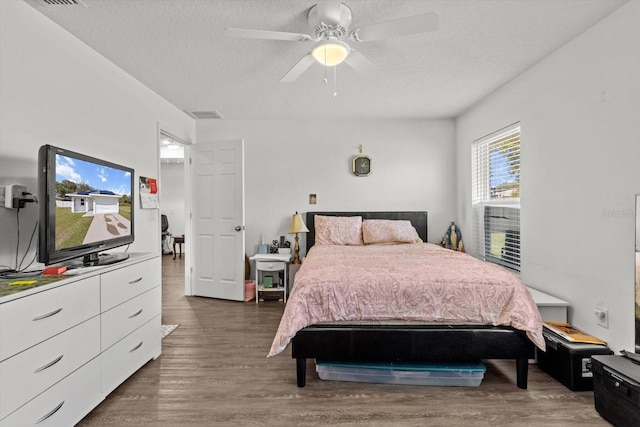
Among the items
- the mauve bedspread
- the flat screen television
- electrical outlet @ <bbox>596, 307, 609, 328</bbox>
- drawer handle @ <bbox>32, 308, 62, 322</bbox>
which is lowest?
electrical outlet @ <bbox>596, 307, 609, 328</bbox>

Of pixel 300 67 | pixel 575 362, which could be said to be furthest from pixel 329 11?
pixel 575 362

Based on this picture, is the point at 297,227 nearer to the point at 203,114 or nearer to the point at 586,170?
the point at 203,114

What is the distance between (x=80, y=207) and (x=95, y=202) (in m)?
0.15

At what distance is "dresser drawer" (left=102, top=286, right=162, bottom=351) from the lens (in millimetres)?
1885

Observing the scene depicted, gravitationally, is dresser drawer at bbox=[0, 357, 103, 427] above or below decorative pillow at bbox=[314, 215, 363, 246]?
below

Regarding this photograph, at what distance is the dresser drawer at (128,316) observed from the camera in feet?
6.18

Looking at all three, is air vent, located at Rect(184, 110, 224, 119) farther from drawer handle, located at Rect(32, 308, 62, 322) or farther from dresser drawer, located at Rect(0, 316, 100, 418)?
drawer handle, located at Rect(32, 308, 62, 322)

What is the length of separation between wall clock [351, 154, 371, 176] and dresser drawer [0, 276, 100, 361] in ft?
11.0

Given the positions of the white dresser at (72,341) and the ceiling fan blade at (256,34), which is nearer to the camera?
the white dresser at (72,341)

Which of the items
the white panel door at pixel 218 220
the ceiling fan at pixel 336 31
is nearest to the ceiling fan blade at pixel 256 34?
the ceiling fan at pixel 336 31

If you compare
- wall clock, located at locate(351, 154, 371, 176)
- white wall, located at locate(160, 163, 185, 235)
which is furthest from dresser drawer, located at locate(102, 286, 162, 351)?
white wall, located at locate(160, 163, 185, 235)

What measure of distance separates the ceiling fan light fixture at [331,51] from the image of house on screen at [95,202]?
1.74 metres

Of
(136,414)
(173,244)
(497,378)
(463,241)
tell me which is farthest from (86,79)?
(173,244)

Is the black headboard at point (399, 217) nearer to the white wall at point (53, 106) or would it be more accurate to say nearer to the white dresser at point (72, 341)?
the white wall at point (53, 106)
